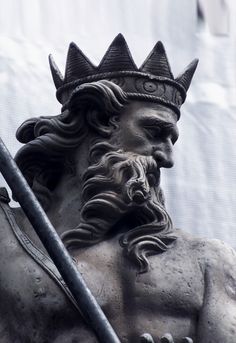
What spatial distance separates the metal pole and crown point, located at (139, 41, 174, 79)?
2.43 ft

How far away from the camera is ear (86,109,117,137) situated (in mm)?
7406

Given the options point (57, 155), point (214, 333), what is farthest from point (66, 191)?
point (214, 333)

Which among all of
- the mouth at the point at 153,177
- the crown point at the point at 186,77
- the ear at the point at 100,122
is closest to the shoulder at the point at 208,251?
the mouth at the point at 153,177

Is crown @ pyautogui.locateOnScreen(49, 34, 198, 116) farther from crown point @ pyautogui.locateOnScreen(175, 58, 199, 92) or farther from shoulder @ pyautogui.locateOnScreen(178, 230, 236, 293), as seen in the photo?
shoulder @ pyautogui.locateOnScreen(178, 230, 236, 293)

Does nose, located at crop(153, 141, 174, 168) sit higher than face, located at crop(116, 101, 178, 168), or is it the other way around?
face, located at crop(116, 101, 178, 168)

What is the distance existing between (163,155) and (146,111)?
15 cm

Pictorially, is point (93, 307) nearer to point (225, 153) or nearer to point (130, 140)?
point (130, 140)

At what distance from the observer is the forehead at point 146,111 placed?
7427 mm

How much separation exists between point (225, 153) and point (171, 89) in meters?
3.23

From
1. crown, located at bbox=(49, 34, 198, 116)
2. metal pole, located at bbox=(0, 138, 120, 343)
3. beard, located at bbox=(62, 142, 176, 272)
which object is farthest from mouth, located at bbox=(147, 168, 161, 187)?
metal pole, located at bbox=(0, 138, 120, 343)

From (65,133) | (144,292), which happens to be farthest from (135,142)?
(144,292)

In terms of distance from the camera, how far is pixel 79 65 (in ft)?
24.8

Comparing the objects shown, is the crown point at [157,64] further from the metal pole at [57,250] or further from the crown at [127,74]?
the metal pole at [57,250]

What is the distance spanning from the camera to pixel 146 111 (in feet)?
24.4
